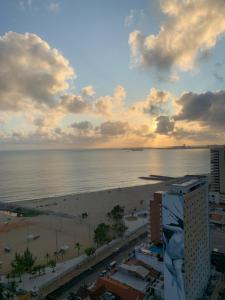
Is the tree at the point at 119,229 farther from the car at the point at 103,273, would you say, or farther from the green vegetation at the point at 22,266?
the green vegetation at the point at 22,266

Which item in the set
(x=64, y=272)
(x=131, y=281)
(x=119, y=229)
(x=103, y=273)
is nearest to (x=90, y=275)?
(x=103, y=273)

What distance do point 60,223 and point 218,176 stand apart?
5544 cm

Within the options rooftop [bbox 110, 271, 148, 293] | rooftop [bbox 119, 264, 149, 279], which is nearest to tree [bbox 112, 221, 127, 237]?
rooftop [bbox 119, 264, 149, 279]

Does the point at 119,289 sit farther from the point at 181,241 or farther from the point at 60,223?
the point at 60,223

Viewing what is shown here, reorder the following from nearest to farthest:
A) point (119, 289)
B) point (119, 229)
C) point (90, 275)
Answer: point (119, 289)
point (90, 275)
point (119, 229)

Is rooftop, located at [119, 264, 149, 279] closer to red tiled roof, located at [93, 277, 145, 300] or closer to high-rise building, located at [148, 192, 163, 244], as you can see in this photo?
red tiled roof, located at [93, 277, 145, 300]

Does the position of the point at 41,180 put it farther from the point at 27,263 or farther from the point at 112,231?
the point at 27,263

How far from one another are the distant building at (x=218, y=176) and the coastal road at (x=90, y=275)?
43.0m

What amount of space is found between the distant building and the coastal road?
1691 inches

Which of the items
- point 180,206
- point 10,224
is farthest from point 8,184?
point 180,206

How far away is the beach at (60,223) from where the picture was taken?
2488 inches

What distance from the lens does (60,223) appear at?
266 feet

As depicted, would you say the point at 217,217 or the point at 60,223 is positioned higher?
the point at 217,217

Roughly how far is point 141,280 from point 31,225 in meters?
44.1
